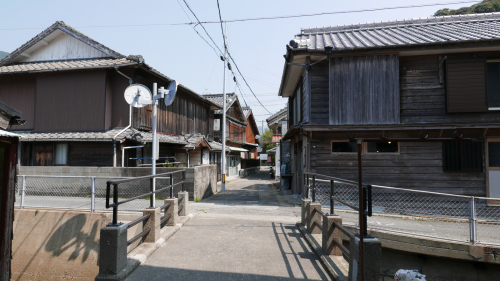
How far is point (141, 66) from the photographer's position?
12516 millimetres

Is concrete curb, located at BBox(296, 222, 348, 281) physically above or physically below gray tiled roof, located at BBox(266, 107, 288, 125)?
below

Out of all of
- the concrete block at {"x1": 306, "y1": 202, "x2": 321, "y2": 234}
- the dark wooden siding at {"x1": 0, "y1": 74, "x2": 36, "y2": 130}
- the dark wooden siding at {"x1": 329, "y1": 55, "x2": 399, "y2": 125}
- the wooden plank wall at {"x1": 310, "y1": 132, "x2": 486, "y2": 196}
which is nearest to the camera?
the concrete block at {"x1": 306, "y1": 202, "x2": 321, "y2": 234}

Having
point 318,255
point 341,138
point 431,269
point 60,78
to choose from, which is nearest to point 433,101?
point 341,138

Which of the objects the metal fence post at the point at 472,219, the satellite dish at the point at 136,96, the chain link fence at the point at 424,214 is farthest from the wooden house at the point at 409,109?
the satellite dish at the point at 136,96

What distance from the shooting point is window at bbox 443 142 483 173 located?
921 centimetres

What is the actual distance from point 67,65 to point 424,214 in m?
16.3

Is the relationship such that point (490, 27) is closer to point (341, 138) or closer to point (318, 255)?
point (341, 138)

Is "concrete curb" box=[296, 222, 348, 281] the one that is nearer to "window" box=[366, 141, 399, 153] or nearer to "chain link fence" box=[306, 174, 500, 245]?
"chain link fence" box=[306, 174, 500, 245]

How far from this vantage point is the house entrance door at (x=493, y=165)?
9.22m

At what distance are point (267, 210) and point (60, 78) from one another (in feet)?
39.3

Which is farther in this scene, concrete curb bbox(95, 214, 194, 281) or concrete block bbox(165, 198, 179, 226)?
concrete block bbox(165, 198, 179, 226)

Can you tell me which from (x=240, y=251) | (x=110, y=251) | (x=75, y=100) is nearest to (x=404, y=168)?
(x=240, y=251)

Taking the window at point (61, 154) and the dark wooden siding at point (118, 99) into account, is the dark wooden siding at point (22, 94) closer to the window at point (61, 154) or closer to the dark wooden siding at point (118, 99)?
the window at point (61, 154)

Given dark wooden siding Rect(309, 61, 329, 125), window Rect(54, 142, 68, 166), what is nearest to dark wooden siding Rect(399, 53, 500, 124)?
dark wooden siding Rect(309, 61, 329, 125)
